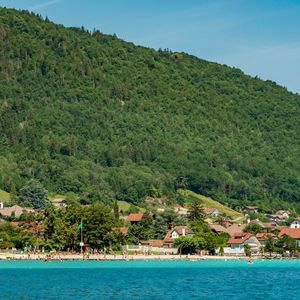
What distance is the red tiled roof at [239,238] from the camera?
194m

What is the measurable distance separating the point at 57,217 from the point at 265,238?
50.8 meters

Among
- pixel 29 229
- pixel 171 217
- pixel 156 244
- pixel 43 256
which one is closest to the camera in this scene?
pixel 43 256

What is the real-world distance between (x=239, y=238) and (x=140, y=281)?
8599 centimetres

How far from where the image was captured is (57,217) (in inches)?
6491

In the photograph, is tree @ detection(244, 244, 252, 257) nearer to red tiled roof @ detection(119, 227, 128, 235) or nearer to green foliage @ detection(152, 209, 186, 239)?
green foliage @ detection(152, 209, 186, 239)

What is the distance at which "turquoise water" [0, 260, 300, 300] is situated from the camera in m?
95.5

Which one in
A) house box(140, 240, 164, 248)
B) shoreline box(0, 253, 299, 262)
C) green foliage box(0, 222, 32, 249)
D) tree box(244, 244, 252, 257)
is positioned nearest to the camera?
shoreline box(0, 253, 299, 262)

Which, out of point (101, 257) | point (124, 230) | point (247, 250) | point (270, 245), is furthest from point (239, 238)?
point (101, 257)

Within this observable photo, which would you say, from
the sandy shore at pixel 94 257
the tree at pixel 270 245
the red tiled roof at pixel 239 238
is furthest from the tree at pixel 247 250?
the sandy shore at pixel 94 257

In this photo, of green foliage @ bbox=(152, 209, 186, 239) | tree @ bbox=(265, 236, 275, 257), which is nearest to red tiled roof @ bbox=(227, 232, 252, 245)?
tree @ bbox=(265, 236, 275, 257)

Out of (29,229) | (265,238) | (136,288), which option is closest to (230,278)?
(136,288)

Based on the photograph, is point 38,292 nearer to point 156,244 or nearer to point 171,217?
point 156,244

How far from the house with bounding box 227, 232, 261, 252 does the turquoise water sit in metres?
33.7

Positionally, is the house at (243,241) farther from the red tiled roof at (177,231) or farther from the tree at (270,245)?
the red tiled roof at (177,231)
